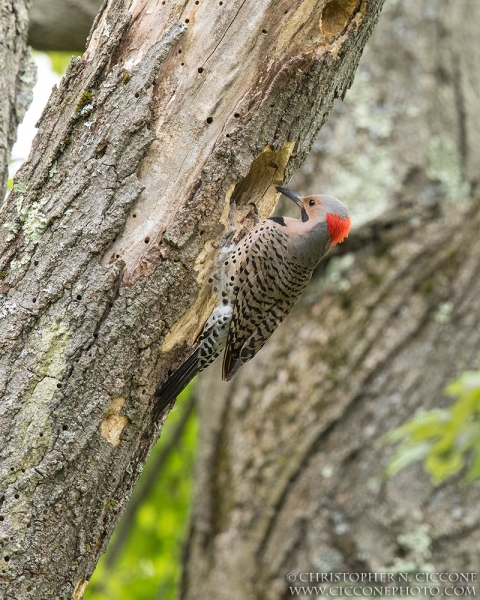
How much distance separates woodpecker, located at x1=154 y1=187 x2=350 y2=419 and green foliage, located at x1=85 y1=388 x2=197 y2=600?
370 centimetres

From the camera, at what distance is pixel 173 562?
7.71 meters

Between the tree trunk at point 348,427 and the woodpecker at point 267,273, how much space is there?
869 mm

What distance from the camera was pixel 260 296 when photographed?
4.12 meters

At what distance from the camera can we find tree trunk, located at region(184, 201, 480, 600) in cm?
444

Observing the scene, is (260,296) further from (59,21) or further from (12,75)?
(59,21)

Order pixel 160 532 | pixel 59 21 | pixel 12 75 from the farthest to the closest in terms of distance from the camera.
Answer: pixel 160 532 → pixel 59 21 → pixel 12 75

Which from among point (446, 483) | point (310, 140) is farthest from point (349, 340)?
point (310, 140)

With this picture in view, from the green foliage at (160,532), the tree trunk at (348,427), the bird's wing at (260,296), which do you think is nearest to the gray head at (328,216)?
the bird's wing at (260,296)

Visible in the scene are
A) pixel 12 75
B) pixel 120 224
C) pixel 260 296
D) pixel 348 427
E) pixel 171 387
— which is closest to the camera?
pixel 120 224

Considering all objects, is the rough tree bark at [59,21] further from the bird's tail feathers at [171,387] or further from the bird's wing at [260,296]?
the bird's tail feathers at [171,387]

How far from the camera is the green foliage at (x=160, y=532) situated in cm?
763

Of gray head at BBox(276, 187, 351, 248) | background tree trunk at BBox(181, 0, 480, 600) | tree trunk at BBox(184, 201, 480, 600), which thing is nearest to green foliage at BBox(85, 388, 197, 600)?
background tree trunk at BBox(181, 0, 480, 600)

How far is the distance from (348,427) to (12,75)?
2935mm

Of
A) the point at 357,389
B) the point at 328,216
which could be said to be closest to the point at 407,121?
the point at 328,216
